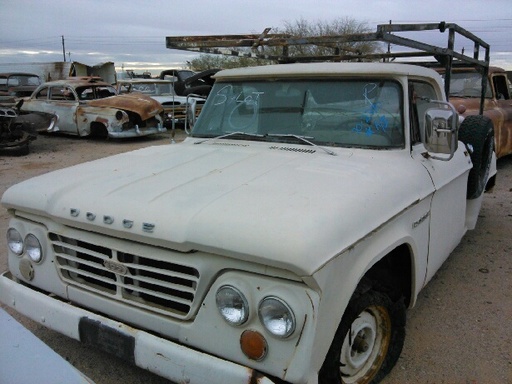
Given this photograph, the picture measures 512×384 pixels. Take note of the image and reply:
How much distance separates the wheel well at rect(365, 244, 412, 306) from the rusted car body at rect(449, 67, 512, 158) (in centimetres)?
612

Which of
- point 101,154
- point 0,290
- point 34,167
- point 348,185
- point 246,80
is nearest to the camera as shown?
point 348,185

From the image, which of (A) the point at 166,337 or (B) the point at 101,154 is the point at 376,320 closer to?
(A) the point at 166,337

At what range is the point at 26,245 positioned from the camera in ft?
8.68

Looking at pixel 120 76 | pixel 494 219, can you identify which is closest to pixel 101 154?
pixel 494 219

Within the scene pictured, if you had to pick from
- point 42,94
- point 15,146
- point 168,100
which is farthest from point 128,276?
point 42,94

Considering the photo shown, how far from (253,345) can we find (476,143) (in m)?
3.18

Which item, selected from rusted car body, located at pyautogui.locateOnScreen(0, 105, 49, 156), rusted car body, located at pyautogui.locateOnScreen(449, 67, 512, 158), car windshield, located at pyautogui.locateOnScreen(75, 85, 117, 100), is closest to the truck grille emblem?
rusted car body, located at pyautogui.locateOnScreen(449, 67, 512, 158)

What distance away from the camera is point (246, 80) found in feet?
12.2

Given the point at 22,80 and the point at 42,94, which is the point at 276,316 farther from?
the point at 22,80

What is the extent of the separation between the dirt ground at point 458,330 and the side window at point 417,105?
1313 mm

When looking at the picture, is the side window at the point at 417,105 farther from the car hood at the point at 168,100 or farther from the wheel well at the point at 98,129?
the car hood at the point at 168,100

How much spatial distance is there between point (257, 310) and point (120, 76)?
95.7 ft

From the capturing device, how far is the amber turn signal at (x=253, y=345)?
6.23ft

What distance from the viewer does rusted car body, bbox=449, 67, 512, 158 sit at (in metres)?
8.22
